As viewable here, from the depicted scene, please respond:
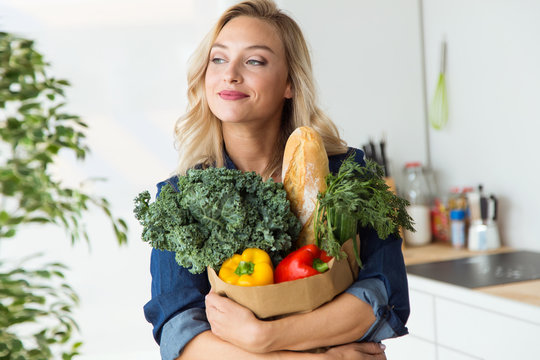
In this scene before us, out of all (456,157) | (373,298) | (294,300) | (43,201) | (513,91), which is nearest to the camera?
(43,201)

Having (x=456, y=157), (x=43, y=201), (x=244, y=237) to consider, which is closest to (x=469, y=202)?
(x=456, y=157)

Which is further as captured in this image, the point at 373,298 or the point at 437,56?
the point at 437,56

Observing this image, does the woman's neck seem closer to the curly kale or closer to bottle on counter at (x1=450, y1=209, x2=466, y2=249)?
the curly kale

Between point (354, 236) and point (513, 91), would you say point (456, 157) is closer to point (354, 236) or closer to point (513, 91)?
point (513, 91)

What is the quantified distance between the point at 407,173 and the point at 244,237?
233 cm

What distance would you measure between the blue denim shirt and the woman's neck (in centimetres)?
27

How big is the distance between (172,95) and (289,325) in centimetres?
211

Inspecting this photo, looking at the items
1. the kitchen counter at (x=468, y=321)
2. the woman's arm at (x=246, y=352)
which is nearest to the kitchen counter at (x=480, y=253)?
the kitchen counter at (x=468, y=321)

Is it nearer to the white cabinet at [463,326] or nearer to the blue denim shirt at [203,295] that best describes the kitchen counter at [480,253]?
the white cabinet at [463,326]

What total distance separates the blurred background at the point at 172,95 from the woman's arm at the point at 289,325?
181 cm

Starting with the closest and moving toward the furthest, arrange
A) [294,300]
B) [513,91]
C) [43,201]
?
[43,201] → [294,300] → [513,91]

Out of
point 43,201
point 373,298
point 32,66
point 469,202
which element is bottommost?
point 469,202

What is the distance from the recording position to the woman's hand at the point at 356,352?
1029 millimetres

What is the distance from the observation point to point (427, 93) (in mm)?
3273
